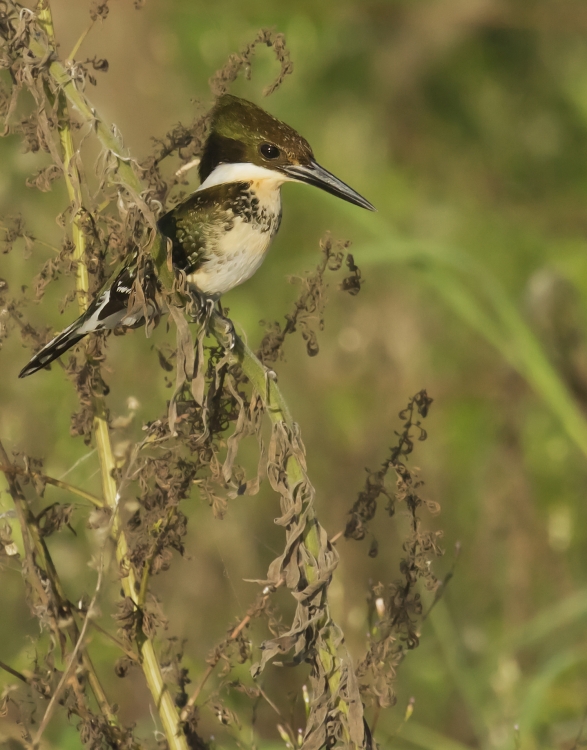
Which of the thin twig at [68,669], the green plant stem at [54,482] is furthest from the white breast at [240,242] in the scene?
the thin twig at [68,669]

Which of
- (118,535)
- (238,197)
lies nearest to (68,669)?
(118,535)

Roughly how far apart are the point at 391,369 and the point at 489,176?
163 cm

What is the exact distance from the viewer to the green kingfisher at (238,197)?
7.85ft

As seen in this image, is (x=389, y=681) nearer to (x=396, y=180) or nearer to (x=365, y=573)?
(x=365, y=573)

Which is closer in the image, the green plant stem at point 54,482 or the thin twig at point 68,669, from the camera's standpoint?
the thin twig at point 68,669

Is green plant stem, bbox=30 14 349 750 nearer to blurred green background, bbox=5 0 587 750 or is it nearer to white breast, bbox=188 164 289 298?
blurred green background, bbox=5 0 587 750

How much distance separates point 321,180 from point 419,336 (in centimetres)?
231

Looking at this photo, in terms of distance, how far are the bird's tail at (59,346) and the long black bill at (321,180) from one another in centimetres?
73

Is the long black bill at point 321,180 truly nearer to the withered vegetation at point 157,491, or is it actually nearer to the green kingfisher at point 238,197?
the green kingfisher at point 238,197

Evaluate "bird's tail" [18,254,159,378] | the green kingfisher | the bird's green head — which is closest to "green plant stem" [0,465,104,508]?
"bird's tail" [18,254,159,378]

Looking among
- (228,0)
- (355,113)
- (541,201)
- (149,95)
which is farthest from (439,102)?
(149,95)

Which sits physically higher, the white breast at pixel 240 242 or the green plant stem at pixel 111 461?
the white breast at pixel 240 242

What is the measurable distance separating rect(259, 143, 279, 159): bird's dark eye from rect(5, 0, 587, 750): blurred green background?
1.04ft

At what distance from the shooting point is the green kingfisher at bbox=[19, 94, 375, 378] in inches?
94.2
